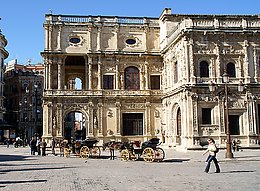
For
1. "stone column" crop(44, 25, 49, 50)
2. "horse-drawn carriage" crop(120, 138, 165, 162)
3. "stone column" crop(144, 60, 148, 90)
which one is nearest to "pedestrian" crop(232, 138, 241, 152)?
"horse-drawn carriage" crop(120, 138, 165, 162)

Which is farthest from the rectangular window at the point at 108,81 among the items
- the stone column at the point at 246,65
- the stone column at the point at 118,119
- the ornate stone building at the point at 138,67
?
the stone column at the point at 246,65

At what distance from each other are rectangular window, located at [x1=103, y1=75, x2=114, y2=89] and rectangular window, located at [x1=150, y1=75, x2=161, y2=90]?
164 inches

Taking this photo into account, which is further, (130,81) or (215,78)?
(130,81)

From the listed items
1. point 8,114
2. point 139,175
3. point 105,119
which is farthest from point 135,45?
point 8,114

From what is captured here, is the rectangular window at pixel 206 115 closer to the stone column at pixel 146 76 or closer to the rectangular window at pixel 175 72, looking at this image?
the rectangular window at pixel 175 72

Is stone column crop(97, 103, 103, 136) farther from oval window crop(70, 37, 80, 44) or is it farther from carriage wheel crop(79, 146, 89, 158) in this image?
carriage wheel crop(79, 146, 89, 158)

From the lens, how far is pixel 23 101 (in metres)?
69.8

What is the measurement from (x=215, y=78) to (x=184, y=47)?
3750mm

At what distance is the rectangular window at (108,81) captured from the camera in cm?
3831

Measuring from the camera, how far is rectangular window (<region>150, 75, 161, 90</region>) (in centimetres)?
3891

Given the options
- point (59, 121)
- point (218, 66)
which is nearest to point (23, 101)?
point (59, 121)

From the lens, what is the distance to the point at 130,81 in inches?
1528

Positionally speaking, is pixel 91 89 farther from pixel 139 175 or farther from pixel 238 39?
pixel 139 175

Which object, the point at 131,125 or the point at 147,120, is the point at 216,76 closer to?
the point at 147,120
